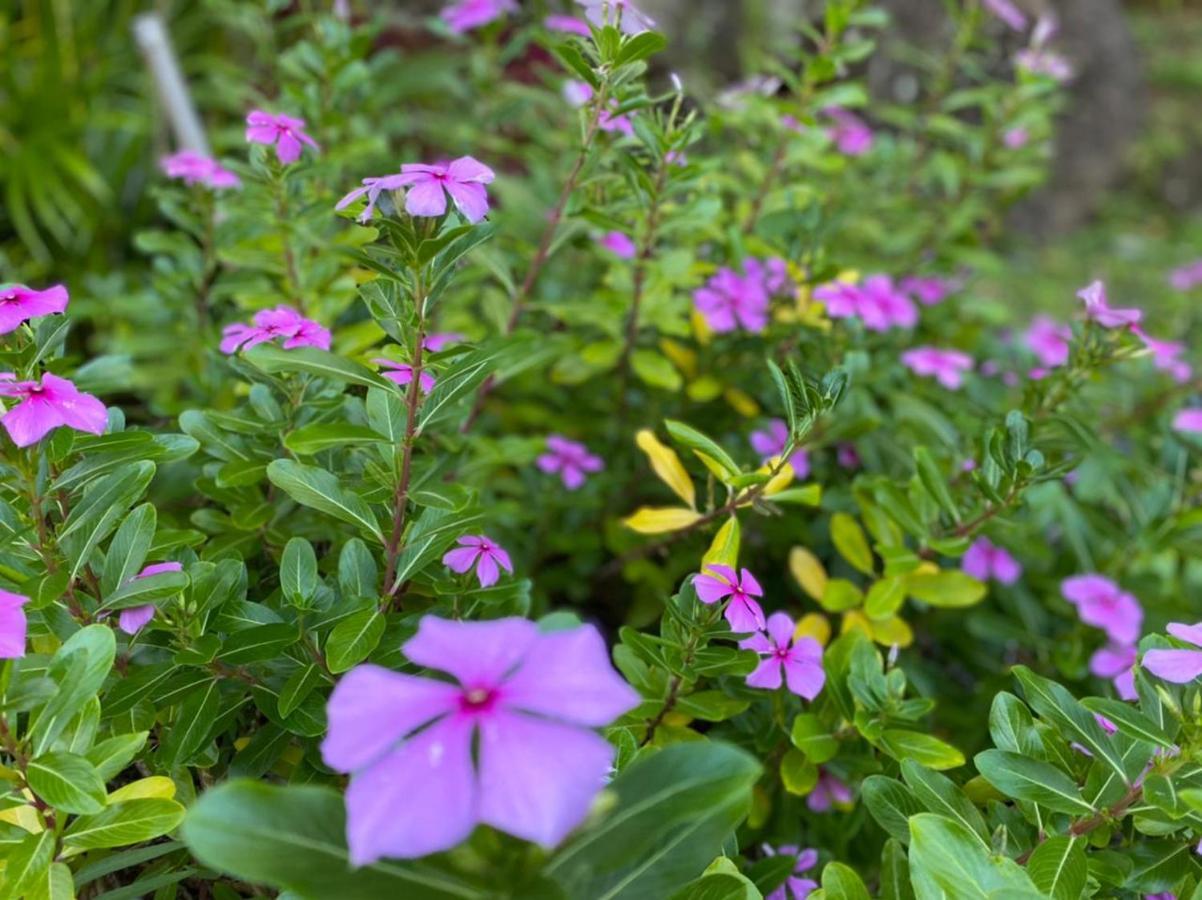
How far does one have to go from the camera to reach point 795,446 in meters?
0.98

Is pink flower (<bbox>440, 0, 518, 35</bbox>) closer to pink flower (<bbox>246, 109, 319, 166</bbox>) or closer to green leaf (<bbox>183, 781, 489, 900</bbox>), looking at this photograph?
pink flower (<bbox>246, 109, 319, 166</bbox>)

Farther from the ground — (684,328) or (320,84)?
(320,84)

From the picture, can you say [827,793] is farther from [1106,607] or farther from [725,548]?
[1106,607]

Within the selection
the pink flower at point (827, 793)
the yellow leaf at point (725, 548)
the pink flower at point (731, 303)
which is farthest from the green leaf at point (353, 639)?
the pink flower at point (731, 303)

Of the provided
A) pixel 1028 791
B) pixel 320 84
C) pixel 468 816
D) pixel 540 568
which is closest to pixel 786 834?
pixel 1028 791

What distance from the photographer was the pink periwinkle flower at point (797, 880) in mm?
965

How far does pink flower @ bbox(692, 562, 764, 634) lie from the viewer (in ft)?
2.88

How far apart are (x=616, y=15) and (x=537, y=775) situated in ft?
2.86

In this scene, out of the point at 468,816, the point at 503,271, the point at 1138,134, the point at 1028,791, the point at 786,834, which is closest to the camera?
the point at 468,816

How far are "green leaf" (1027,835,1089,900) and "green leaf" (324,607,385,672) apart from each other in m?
0.61

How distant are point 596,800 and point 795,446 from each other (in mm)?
539

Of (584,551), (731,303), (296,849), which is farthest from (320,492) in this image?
(731,303)

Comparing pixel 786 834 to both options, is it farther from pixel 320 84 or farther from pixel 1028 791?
pixel 320 84

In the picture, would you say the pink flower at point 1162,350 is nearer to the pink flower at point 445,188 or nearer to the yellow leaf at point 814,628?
the yellow leaf at point 814,628
